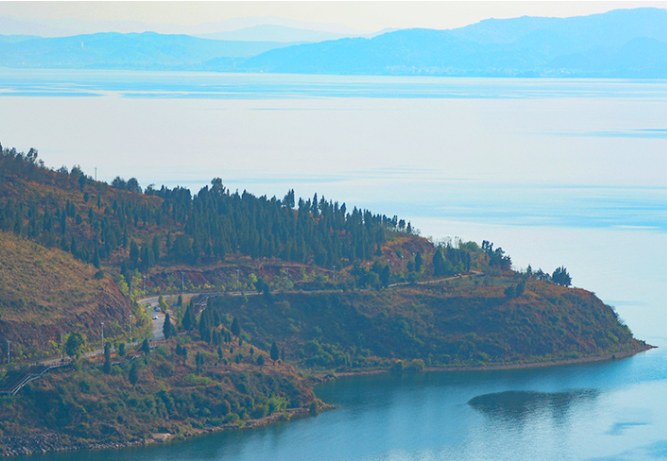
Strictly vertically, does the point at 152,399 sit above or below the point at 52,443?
above

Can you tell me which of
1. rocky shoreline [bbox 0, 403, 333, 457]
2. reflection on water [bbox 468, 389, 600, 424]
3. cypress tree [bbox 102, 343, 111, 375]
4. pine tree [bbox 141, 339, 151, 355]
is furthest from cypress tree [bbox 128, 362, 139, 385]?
reflection on water [bbox 468, 389, 600, 424]

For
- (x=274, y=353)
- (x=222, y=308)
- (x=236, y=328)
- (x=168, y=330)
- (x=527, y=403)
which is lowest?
(x=527, y=403)

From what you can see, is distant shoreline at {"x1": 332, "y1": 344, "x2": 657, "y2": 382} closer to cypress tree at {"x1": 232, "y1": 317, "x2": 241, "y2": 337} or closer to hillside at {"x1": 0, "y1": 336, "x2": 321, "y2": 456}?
cypress tree at {"x1": 232, "y1": 317, "x2": 241, "y2": 337}

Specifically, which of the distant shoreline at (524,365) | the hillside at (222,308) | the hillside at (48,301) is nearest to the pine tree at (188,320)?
the hillside at (222,308)

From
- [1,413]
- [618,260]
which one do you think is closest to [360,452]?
[1,413]

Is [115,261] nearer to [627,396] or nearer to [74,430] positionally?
[74,430]

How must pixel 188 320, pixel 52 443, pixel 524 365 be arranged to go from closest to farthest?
1. pixel 52 443
2. pixel 188 320
3. pixel 524 365

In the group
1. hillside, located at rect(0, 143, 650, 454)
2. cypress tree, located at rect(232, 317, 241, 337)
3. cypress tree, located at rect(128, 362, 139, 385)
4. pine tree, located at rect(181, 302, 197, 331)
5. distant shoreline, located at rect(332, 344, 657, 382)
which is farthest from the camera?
distant shoreline, located at rect(332, 344, 657, 382)

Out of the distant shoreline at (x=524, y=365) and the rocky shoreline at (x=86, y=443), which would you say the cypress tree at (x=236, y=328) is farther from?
the distant shoreline at (x=524, y=365)

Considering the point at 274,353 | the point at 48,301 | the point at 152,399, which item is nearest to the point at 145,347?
the point at 152,399

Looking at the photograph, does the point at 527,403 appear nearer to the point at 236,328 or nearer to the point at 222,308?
the point at 236,328
